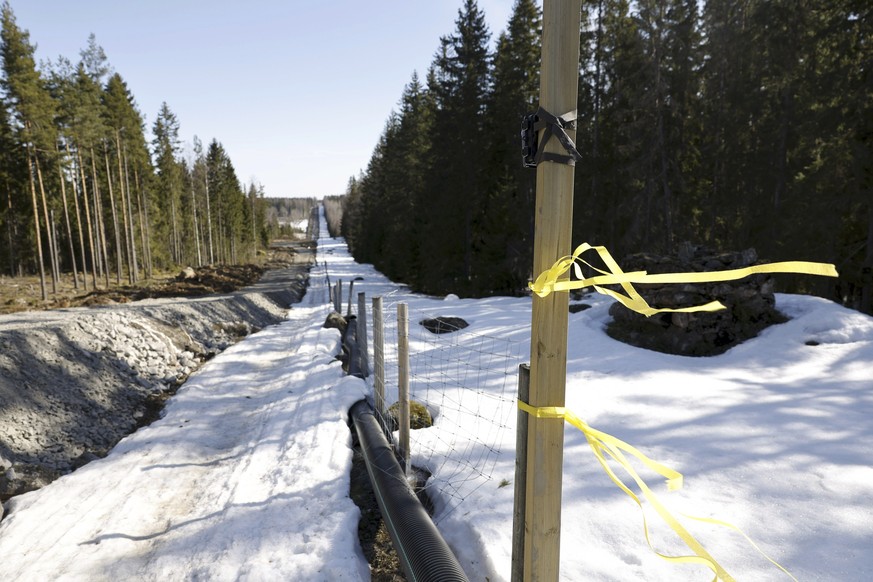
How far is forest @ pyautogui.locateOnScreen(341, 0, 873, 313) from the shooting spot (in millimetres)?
13680

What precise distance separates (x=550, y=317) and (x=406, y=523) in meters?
2.36

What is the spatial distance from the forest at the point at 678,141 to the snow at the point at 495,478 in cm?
820

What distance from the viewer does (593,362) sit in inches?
327

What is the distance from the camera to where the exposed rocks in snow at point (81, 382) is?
6031 mm

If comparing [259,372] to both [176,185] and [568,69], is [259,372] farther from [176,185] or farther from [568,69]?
[176,185]

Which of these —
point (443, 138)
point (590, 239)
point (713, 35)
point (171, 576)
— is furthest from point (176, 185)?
point (171, 576)

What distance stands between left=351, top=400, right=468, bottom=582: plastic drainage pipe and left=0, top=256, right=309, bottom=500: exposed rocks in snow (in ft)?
14.2

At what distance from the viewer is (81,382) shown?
7.94m

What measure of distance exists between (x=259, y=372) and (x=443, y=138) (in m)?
17.4

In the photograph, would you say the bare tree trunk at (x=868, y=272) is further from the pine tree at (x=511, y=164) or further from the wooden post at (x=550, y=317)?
the wooden post at (x=550, y=317)

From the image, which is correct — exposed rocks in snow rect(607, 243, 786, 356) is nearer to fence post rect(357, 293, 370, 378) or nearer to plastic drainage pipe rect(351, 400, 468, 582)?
fence post rect(357, 293, 370, 378)

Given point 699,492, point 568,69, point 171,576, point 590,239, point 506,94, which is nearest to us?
point 568,69

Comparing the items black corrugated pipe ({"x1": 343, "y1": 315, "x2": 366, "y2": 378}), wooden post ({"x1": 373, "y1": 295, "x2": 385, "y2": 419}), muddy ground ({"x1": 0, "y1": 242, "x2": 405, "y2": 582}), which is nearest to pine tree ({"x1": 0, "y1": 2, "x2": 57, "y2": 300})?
muddy ground ({"x1": 0, "y1": 242, "x2": 405, "y2": 582})

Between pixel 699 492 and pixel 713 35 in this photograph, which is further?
pixel 713 35
